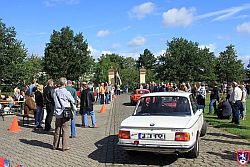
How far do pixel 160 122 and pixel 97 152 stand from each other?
7.56 feet

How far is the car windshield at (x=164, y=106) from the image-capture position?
9125 mm

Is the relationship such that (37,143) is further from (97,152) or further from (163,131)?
(163,131)

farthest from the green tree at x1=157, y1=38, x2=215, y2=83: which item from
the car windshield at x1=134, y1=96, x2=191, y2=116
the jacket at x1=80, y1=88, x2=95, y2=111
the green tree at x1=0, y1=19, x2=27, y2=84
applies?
the car windshield at x1=134, y1=96, x2=191, y2=116

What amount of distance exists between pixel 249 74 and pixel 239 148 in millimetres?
86927

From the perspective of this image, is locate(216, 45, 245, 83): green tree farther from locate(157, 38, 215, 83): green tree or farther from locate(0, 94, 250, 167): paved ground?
locate(0, 94, 250, 167): paved ground

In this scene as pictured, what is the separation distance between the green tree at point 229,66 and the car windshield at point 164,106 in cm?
6251

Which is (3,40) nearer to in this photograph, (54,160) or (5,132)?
(5,132)

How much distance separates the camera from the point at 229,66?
69.9m

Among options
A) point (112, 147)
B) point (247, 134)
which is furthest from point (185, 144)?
point (247, 134)

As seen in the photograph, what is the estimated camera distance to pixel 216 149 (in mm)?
9805

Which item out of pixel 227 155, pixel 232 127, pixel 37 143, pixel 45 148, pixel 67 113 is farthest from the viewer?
pixel 232 127

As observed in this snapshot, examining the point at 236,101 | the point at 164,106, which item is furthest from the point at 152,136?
the point at 236,101

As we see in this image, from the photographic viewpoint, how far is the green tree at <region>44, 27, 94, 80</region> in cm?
5900

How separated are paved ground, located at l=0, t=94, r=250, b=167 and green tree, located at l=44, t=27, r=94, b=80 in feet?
153
